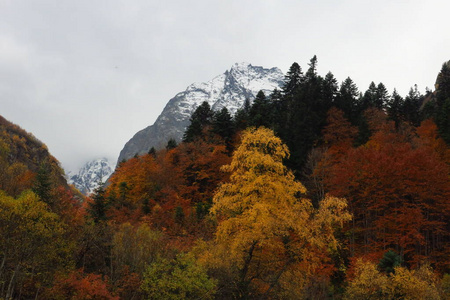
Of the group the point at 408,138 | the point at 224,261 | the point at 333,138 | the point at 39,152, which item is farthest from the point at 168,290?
the point at 39,152

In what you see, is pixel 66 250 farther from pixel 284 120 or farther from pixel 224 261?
pixel 284 120

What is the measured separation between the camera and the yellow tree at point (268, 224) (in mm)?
12797

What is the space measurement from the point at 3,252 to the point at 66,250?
296 centimetres

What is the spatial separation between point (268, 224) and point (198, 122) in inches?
1609

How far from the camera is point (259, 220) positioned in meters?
13.3

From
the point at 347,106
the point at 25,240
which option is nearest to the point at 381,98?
the point at 347,106

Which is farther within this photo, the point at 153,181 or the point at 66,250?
the point at 153,181

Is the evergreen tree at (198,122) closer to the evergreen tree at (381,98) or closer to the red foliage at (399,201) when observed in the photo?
the red foliage at (399,201)

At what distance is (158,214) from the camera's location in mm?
32031

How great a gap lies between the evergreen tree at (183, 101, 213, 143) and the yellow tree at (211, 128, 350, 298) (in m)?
34.5

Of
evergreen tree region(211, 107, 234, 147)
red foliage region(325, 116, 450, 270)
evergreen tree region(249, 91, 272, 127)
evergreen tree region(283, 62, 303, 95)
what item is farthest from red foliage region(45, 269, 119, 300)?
evergreen tree region(283, 62, 303, 95)

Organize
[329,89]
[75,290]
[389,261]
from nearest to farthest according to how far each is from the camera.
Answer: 1. [75,290]
2. [389,261]
3. [329,89]

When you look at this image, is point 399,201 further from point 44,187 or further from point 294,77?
point 294,77

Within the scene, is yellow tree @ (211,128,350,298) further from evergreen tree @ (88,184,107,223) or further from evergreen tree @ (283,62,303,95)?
evergreen tree @ (283,62,303,95)
